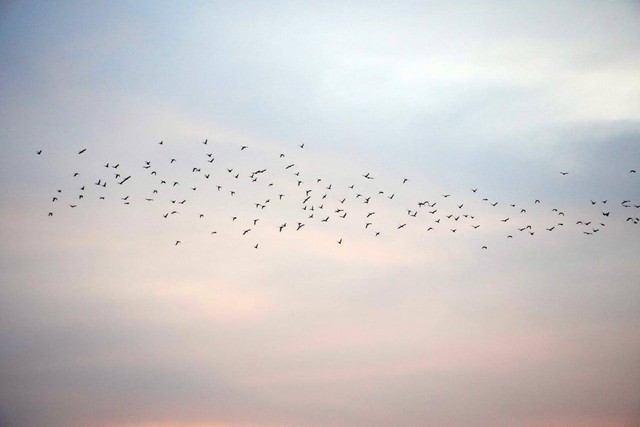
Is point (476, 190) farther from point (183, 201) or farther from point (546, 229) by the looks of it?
point (183, 201)

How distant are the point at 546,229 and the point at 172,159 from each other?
2013 inches

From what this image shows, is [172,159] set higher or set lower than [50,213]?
higher

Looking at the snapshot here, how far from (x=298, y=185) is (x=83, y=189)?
87.6 feet

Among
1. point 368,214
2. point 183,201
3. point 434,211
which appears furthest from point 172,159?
point 434,211

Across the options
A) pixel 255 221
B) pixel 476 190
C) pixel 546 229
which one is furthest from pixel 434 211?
pixel 255 221

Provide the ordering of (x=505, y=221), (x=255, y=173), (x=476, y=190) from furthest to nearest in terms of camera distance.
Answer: (x=505, y=221) < (x=476, y=190) < (x=255, y=173)

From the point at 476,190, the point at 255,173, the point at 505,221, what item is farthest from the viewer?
the point at 505,221

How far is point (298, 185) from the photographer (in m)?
96.7

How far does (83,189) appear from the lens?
97.9m

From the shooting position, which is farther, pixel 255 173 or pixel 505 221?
pixel 505 221

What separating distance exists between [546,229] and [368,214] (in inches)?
989

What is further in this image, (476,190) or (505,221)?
(505,221)

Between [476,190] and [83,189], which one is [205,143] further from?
[476,190]

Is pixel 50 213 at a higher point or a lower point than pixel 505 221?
lower
